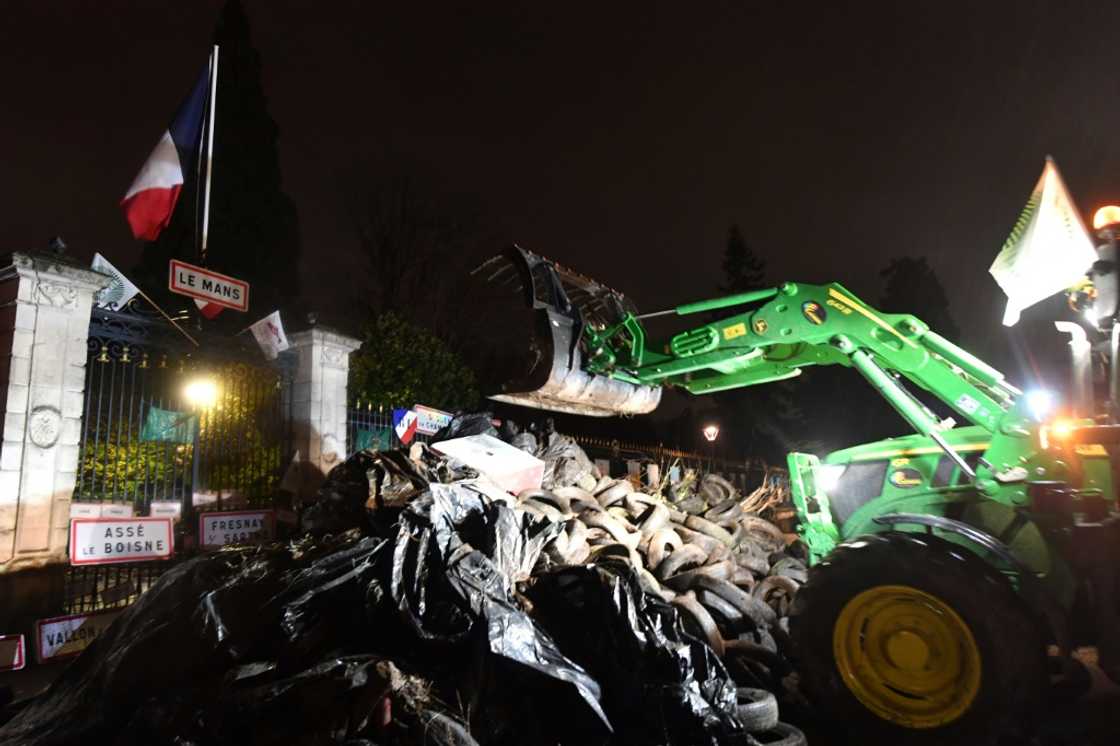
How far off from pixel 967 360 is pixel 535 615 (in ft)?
10.5

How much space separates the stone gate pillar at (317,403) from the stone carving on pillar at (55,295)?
2.61 meters

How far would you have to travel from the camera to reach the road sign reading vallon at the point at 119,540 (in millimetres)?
5613

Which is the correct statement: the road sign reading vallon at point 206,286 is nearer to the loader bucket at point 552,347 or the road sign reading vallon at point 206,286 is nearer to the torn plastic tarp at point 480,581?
the loader bucket at point 552,347

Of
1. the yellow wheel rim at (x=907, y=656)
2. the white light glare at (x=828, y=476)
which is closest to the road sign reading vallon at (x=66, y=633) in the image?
the yellow wheel rim at (x=907, y=656)

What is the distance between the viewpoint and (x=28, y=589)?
5332mm

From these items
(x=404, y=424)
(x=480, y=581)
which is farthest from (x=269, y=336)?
(x=480, y=581)

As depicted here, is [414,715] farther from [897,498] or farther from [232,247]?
[232,247]

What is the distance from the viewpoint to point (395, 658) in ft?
11.6

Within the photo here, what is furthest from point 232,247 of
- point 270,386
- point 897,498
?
point 897,498

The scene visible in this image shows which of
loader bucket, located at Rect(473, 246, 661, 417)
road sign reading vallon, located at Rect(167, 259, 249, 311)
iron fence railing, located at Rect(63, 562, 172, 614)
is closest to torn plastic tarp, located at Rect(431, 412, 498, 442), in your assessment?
loader bucket, located at Rect(473, 246, 661, 417)

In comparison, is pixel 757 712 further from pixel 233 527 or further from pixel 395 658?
pixel 233 527

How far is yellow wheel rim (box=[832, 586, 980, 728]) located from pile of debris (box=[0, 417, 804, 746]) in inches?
20.3

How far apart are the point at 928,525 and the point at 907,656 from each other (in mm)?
724

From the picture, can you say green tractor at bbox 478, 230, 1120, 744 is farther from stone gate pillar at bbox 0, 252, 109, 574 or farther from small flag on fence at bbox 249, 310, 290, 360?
small flag on fence at bbox 249, 310, 290, 360
